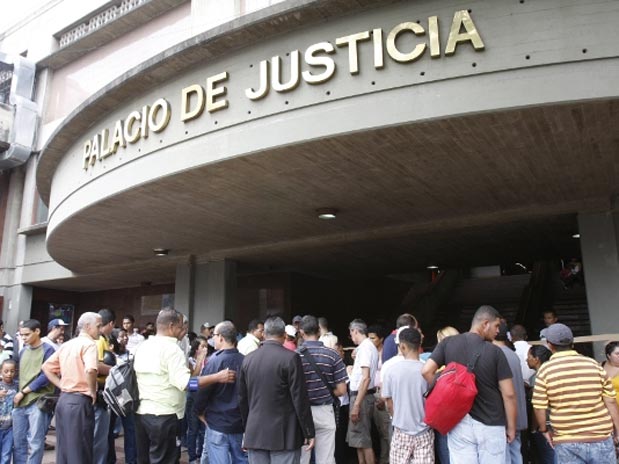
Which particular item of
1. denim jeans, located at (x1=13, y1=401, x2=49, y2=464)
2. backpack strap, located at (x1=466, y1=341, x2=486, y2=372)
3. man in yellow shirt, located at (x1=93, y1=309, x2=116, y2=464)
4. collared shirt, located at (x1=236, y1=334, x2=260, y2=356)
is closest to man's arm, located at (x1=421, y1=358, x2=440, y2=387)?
backpack strap, located at (x1=466, y1=341, x2=486, y2=372)

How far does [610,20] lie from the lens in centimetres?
514

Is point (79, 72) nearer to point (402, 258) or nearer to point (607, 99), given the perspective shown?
point (402, 258)

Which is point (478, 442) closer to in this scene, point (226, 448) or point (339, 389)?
point (339, 389)

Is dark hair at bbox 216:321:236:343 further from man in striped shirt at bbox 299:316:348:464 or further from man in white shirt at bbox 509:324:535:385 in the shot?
man in white shirt at bbox 509:324:535:385

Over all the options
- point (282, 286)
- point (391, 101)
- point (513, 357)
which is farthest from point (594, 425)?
point (282, 286)

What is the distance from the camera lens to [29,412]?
612 cm

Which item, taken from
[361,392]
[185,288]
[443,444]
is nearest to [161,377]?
[361,392]

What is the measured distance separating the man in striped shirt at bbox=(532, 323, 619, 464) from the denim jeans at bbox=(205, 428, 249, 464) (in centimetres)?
266

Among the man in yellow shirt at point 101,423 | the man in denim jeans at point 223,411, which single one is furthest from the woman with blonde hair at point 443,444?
the man in yellow shirt at point 101,423

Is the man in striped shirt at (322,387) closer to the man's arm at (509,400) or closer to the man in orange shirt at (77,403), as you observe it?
the man's arm at (509,400)

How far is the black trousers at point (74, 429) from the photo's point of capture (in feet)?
16.9

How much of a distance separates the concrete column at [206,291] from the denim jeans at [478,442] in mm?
8560

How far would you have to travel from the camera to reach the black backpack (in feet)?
15.8

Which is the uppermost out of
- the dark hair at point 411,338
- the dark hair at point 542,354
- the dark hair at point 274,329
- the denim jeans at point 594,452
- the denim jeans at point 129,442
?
the dark hair at point 274,329
